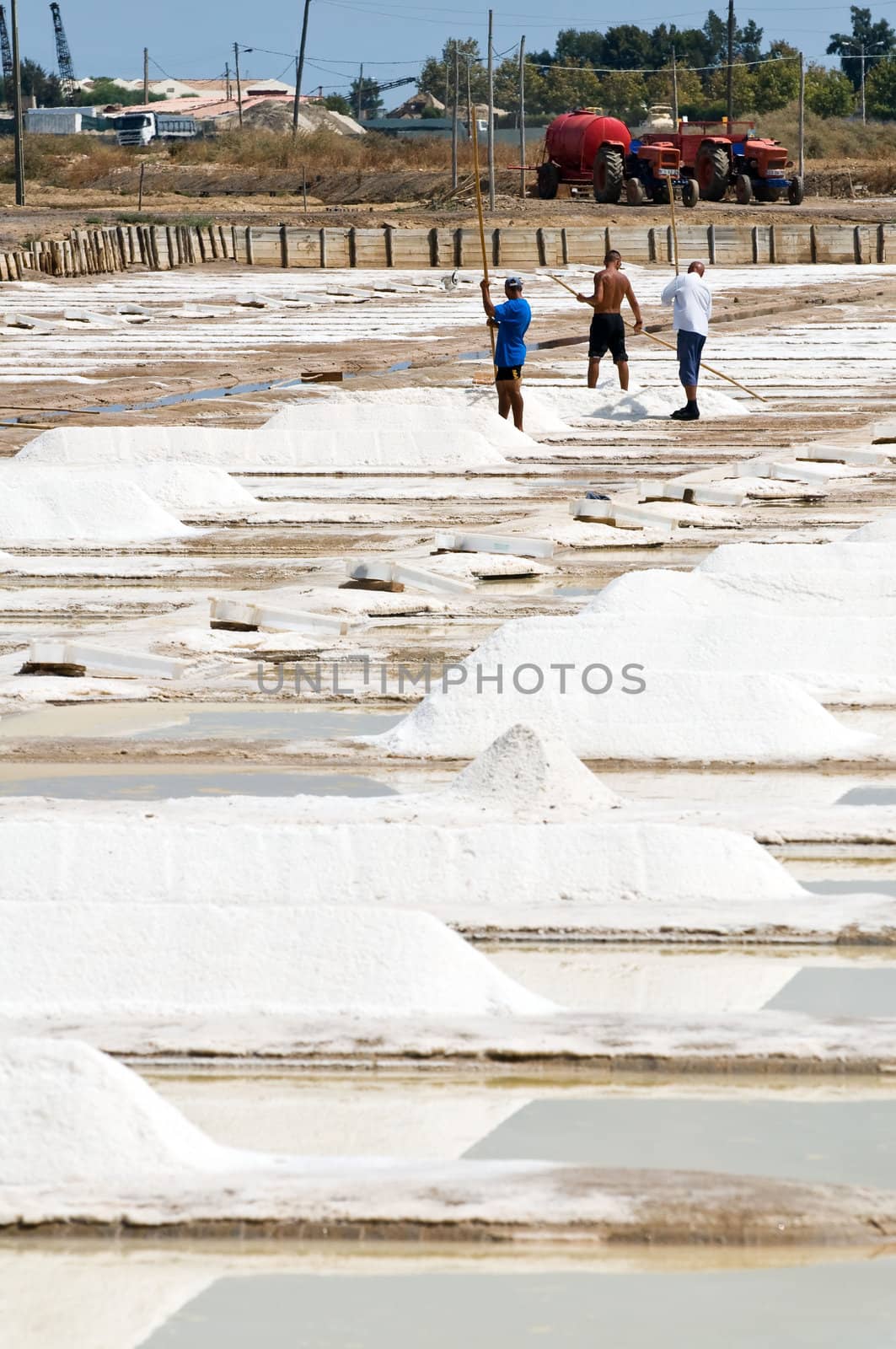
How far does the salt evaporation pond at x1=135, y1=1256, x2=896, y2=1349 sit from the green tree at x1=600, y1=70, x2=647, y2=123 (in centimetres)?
11752

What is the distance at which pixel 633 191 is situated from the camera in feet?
167

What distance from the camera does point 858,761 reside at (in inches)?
262

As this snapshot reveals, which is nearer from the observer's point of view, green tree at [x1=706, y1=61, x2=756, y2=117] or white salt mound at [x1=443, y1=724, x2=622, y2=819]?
white salt mound at [x1=443, y1=724, x2=622, y2=819]

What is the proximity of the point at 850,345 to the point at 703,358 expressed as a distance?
2769mm

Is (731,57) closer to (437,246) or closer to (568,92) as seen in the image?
(437,246)

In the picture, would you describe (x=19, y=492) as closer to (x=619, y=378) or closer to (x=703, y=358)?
(x=619, y=378)

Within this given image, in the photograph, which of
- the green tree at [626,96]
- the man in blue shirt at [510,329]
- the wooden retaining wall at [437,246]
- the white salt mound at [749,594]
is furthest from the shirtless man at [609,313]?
the green tree at [626,96]

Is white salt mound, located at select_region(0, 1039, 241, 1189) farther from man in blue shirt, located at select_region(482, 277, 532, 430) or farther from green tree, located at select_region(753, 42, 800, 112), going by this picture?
green tree, located at select_region(753, 42, 800, 112)

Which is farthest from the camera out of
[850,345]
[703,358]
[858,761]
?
[850,345]

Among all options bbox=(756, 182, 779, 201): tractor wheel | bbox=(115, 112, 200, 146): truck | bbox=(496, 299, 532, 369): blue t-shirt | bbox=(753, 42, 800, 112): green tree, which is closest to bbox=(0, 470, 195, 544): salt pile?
bbox=(496, 299, 532, 369): blue t-shirt

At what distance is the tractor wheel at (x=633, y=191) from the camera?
50625 mm

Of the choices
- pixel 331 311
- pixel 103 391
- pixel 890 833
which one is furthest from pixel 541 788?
pixel 331 311

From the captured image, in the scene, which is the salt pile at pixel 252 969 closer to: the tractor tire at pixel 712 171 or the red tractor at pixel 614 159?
the red tractor at pixel 614 159

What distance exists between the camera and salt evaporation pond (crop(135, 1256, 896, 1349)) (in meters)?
2.85
